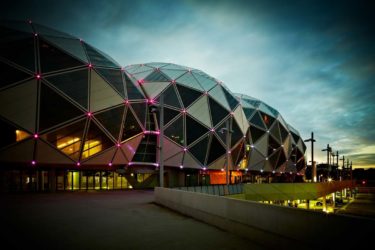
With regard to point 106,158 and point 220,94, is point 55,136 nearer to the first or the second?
point 106,158

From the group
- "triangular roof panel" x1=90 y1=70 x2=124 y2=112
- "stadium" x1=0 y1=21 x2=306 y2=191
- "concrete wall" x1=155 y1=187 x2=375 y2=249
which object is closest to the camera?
"concrete wall" x1=155 y1=187 x2=375 y2=249

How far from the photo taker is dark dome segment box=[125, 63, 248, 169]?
1377 inches

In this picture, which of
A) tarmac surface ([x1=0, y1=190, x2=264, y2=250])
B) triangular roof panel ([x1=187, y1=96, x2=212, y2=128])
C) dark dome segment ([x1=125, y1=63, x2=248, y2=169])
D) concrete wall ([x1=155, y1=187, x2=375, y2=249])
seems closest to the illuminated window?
dark dome segment ([x1=125, y1=63, x2=248, y2=169])

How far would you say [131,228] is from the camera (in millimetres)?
9016

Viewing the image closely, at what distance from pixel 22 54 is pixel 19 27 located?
3757 millimetres

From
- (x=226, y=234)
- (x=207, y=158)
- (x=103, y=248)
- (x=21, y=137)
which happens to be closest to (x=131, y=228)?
(x=103, y=248)

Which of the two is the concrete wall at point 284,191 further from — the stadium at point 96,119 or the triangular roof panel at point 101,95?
the triangular roof panel at point 101,95

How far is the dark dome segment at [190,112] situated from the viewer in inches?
1377

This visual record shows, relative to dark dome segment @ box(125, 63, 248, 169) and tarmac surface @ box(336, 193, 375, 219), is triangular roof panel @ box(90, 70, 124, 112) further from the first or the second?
tarmac surface @ box(336, 193, 375, 219)

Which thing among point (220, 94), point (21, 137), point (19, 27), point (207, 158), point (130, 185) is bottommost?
point (130, 185)

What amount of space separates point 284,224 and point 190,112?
30234mm

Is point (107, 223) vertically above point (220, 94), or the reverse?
point (220, 94)

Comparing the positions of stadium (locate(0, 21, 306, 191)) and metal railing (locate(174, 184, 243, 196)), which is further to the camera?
stadium (locate(0, 21, 306, 191))

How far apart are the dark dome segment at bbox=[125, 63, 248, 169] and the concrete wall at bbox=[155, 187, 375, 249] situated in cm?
2454
